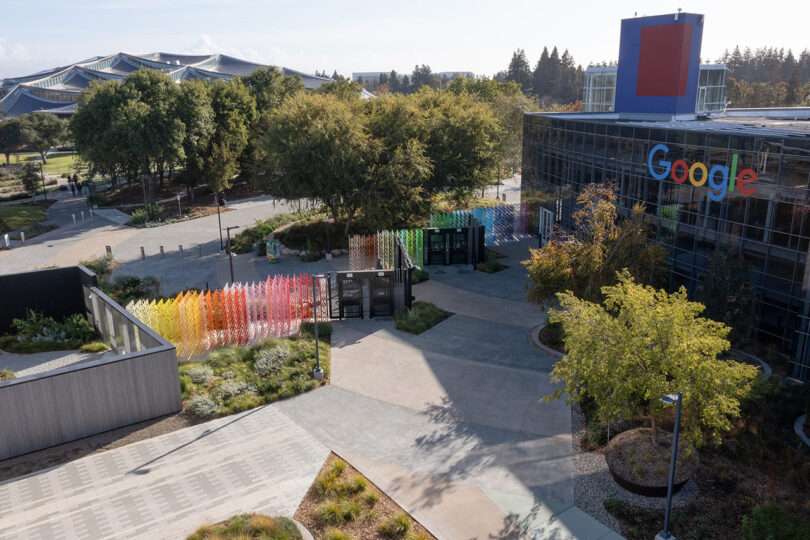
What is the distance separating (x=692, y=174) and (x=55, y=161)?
87.9m

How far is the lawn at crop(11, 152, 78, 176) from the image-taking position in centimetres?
7619

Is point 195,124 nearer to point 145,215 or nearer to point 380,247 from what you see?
point 145,215

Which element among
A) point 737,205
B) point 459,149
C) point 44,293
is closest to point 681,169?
point 737,205

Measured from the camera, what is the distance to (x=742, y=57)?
147375 mm

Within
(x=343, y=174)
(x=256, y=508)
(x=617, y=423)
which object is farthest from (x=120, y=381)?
(x=343, y=174)

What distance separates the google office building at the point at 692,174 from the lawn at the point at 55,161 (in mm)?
63733

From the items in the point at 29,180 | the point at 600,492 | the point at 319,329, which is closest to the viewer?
the point at 600,492

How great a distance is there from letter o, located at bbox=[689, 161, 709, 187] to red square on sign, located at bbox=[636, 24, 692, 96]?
9092mm

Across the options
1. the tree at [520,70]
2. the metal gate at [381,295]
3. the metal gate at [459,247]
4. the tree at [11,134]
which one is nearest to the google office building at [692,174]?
the metal gate at [459,247]

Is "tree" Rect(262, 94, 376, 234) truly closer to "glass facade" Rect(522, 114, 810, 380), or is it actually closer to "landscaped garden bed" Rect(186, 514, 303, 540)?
"glass facade" Rect(522, 114, 810, 380)

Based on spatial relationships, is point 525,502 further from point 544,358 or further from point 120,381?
point 120,381

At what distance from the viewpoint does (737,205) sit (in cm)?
2142

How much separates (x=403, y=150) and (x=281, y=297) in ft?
42.3

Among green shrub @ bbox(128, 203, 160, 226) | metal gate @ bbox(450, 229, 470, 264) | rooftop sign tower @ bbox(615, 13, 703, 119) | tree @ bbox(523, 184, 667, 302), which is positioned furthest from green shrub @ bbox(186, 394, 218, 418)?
green shrub @ bbox(128, 203, 160, 226)
